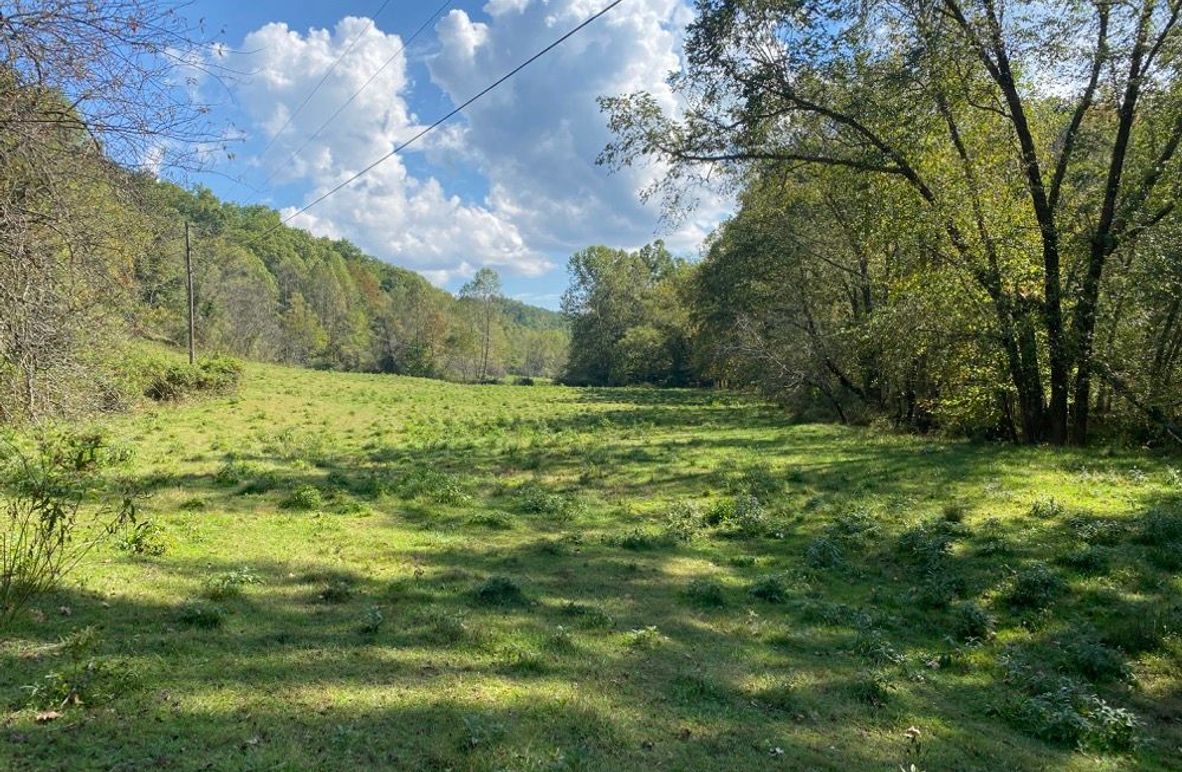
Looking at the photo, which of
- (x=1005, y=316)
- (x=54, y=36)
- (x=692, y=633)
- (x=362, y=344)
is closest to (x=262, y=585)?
(x=692, y=633)

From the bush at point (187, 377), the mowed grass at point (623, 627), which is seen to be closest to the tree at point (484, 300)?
the bush at point (187, 377)

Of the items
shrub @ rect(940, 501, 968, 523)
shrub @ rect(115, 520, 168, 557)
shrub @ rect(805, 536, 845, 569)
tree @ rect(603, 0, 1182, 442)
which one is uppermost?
tree @ rect(603, 0, 1182, 442)

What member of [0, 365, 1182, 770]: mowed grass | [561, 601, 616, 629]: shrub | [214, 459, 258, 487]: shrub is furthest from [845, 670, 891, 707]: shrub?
[214, 459, 258, 487]: shrub

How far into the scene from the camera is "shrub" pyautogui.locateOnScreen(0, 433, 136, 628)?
4.70 metres

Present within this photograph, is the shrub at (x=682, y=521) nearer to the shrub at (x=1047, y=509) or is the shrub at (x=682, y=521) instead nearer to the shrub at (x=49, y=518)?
the shrub at (x=1047, y=509)

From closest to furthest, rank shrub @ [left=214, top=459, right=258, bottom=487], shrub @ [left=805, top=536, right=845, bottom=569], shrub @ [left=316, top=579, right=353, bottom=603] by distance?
shrub @ [left=316, top=579, right=353, bottom=603]
shrub @ [left=805, top=536, right=845, bottom=569]
shrub @ [left=214, top=459, right=258, bottom=487]

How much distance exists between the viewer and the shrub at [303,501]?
31.9 feet

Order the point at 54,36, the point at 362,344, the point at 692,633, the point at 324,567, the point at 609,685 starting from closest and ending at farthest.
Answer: the point at 54,36 → the point at 609,685 → the point at 692,633 → the point at 324,567 → the point at 362,344

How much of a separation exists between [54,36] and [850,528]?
32.0 feet

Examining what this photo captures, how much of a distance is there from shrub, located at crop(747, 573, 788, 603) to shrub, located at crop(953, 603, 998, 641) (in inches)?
63.5

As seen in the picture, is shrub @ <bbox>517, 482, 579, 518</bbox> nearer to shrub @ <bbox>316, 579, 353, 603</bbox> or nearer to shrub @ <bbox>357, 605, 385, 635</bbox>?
shrub @ <bbox>316, 579, 353, 603</bbox>

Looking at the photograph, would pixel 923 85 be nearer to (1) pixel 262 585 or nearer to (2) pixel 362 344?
(1) pixel 262 585

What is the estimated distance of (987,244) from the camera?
549 inches

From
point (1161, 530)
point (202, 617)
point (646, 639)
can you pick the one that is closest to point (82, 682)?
point (202, 617)
